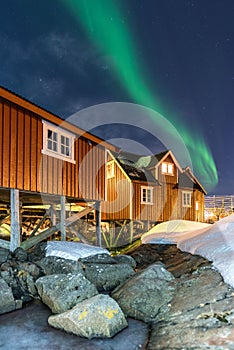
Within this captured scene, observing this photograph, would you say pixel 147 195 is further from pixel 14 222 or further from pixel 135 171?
pixel 14 222

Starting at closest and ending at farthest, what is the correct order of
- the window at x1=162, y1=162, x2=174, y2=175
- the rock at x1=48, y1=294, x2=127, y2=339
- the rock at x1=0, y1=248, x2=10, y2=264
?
the rock at x1=48, y1=294, x2=127, y2=339
the rock at x1=0, y1=248, x2=10, y2=264
the window at x1=162, y1=162, x2=174, y2=175

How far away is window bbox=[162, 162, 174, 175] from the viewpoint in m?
24.5

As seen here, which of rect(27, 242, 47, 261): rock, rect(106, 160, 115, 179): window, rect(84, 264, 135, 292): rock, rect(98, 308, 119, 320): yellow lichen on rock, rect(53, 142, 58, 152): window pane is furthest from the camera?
rect(106, 160, 115, 179): window

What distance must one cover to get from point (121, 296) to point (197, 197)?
73.4ft

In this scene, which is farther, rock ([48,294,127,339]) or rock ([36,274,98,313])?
rock ([36,274,98,313])

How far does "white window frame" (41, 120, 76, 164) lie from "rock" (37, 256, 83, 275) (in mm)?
3787

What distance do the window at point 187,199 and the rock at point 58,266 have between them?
1880 cm

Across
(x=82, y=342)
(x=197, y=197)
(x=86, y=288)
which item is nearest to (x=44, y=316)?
(x=86, y=288)

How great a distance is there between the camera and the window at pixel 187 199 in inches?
1008

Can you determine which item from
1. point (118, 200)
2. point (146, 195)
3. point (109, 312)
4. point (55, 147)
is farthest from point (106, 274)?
point (146, 195)

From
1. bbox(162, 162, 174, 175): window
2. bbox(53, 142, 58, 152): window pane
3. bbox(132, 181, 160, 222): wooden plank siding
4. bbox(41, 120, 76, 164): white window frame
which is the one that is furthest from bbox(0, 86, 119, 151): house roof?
bbox(162, 162, 174, 175): window

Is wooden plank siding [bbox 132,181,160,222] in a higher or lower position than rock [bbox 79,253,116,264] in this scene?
higher

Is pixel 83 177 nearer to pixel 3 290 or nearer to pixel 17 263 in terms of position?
pixel 17 263

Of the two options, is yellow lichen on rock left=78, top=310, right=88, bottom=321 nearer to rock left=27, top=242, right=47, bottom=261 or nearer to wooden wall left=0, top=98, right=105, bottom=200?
rock left=27, top=242, right=47, bottom=261
